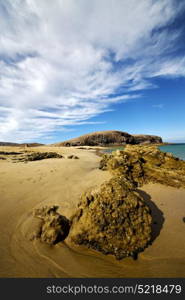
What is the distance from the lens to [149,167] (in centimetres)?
543

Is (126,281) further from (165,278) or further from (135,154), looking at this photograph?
(135,154)

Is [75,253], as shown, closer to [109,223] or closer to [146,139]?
[109,223]

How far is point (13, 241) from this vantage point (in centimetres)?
244

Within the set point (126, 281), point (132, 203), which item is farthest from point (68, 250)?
point (132, 203)

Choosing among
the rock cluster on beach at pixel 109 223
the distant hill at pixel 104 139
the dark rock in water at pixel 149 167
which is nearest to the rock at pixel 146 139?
the distant hill at pixel 104 139

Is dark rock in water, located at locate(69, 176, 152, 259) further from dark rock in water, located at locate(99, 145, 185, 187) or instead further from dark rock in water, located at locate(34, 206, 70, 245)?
dark rock in water, located at locate(99, 145, 185, 187)

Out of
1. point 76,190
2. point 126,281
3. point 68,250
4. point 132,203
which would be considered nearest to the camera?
point 126,281

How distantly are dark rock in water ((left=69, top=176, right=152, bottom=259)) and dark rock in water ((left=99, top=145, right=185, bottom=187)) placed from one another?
259cm

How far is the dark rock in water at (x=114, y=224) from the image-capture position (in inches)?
88.8

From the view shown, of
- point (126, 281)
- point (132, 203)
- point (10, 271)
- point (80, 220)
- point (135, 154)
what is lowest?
point (126, 281)

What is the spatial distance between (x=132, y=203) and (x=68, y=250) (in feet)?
4.56

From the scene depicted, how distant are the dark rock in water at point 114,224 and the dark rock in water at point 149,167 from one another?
2590 mm

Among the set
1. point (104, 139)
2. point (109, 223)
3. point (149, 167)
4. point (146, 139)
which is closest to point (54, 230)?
point (109, 223)

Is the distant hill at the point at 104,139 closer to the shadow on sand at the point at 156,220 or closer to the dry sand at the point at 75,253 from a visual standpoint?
the dry sand at the point at 75,253
